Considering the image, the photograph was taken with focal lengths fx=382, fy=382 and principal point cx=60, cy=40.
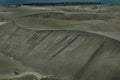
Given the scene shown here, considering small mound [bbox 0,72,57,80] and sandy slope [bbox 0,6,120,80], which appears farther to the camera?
small mound [bbox 0,72,57,80]

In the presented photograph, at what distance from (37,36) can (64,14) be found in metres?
8.89

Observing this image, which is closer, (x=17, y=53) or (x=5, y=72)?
(x=5, y=72)

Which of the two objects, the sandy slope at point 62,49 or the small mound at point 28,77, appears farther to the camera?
the small mound at point 28,77

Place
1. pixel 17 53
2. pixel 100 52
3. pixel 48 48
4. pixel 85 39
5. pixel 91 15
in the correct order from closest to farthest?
pixel 100 52
pixel 85 39
pixel 48 48
pixel 17 53
pixel 91 15

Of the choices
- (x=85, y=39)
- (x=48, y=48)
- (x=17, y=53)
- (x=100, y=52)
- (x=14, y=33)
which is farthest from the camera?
(x=14, y=33)

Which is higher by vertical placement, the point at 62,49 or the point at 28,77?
the point at 62,49

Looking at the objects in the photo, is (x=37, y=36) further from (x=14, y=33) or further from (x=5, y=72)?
(x=5, y=72)

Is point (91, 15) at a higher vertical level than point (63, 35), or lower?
lower

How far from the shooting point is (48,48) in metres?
14.1

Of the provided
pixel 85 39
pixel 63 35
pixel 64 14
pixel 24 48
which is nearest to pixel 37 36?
pixel 24 48

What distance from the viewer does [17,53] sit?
50.5 feet

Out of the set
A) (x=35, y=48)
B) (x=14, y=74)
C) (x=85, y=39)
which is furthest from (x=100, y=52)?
(x=35, y=48)

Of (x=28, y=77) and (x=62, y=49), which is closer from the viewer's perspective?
(x=28, y=77)

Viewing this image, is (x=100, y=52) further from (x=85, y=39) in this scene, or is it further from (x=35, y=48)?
(x=35, y=48)
